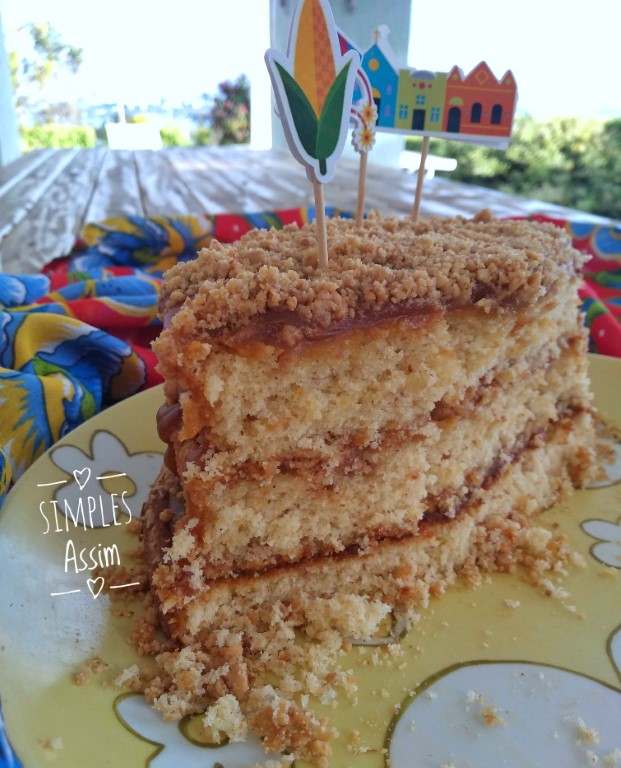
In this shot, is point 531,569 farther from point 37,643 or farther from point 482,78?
point 482,78

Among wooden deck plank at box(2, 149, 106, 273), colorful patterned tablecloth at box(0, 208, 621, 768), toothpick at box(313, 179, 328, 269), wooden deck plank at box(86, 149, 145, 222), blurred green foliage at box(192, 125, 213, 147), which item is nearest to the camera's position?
toothpick at box(313, 179, 328, 269)

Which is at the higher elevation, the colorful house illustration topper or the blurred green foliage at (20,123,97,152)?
the colorful house illustration topper

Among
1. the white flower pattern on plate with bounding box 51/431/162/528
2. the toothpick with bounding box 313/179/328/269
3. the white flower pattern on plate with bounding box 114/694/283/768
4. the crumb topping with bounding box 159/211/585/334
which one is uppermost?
the toothpick with bounding box 313/179/328/269

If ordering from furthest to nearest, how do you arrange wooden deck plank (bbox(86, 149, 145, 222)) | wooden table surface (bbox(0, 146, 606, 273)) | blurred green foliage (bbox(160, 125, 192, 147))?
blurred green foliage (bbox(160, 125, 192, 147)), wooden deck plank (bbox(86, 149, 145, 222)), wooden table surface (bbox(0, 146, 606, 273))

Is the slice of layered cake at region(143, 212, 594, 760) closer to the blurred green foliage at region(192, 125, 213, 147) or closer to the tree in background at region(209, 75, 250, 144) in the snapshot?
the tree in background at region(209, 75, 250, 144)

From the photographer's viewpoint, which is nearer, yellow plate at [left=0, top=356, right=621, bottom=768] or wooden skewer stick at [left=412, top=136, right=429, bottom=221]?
yellow plate at [left=0, top=356, right=621, bottom=768]

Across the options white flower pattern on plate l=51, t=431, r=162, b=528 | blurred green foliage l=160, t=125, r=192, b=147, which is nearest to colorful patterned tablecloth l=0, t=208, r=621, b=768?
white flower pattern on plate l=51, t=431, r=162, b=528

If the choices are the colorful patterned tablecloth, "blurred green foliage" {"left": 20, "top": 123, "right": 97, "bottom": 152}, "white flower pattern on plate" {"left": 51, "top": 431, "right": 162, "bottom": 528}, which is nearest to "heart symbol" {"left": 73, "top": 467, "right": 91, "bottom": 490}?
"white flower pattern on plate" {"left": 51, "top": 431, "right": 162, "bottom": 528}
